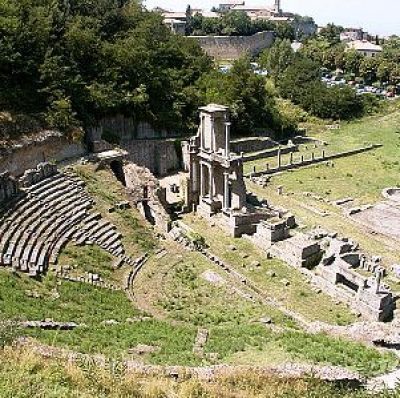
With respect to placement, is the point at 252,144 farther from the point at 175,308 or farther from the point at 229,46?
the point at 229,46

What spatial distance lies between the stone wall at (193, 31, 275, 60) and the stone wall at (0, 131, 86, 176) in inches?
2381

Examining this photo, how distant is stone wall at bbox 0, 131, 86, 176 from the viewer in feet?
98.9

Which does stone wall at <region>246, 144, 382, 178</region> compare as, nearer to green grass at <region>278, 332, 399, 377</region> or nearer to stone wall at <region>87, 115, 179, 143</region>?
stone wall at <region>87, 115, 179, 143</region>

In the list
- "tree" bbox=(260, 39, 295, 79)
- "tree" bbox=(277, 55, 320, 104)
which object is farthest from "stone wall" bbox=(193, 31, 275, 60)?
"tree" bbox=(277, 55, 320, 104)

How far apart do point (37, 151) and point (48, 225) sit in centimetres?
787

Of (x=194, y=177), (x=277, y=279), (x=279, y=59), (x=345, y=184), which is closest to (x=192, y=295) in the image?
(x=277, y=279)

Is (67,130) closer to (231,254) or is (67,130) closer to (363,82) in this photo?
(231,254)

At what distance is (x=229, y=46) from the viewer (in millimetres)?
95562

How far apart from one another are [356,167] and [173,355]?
32.8m

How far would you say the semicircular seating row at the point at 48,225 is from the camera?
74.5 ft

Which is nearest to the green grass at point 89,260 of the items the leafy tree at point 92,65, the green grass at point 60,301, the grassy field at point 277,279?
the green grass at point 60,301

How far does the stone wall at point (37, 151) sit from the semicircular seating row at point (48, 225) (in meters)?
2.29

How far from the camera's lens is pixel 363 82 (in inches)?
3140

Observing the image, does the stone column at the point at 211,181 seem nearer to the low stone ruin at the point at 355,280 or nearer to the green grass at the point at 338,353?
the low stone ruin at the point at 355,280
